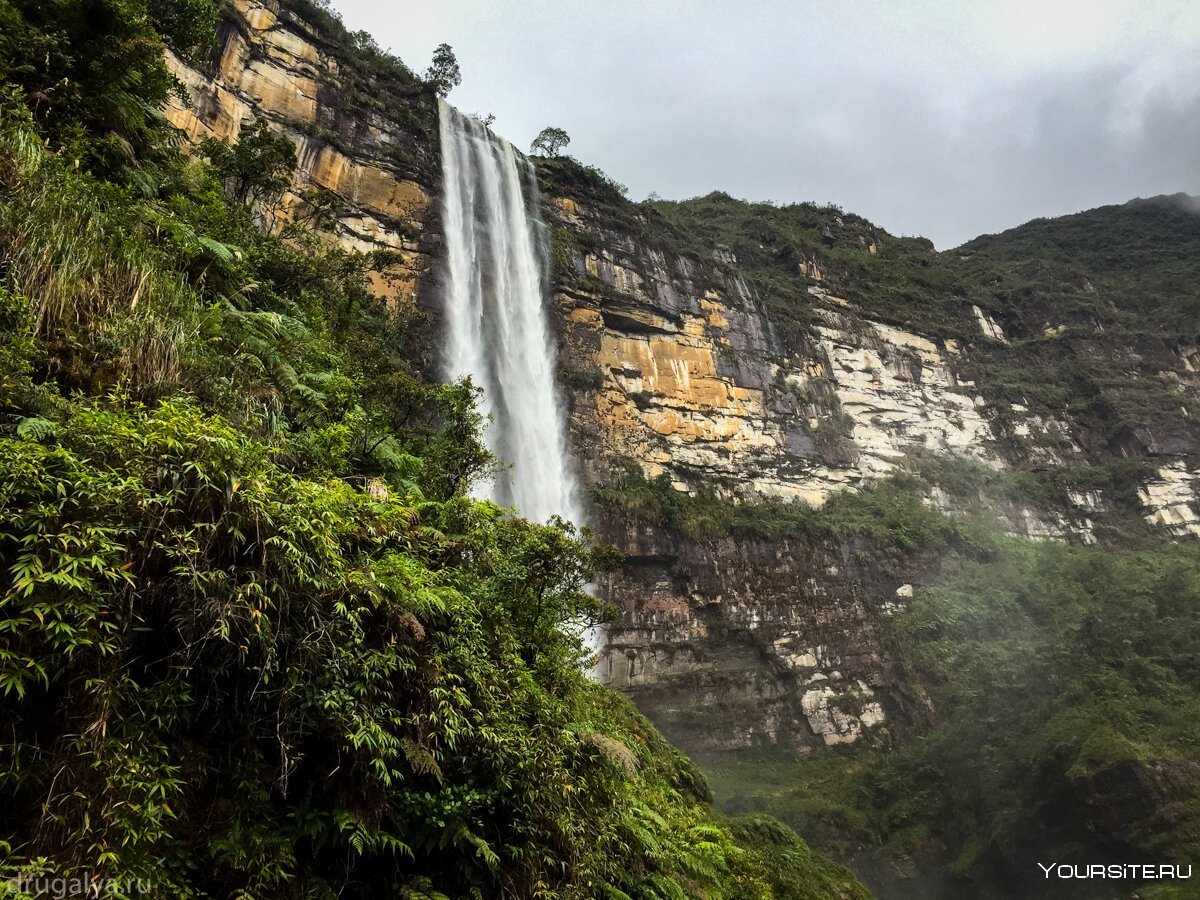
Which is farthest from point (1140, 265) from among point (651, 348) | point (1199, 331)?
point (651, 348)

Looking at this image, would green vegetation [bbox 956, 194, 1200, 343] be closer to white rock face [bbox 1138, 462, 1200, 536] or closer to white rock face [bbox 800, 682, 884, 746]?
white rock face [bbox 1138, 462, 1200, 536]

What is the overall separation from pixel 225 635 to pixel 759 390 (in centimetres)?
3147

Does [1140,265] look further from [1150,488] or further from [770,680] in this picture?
[770,680]

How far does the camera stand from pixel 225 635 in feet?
8.61

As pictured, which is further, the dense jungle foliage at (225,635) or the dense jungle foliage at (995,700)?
the dense jungle foliage at (995,700)

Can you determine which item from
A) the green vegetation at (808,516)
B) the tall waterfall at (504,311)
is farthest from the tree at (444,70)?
the green vegetation at (808,516)

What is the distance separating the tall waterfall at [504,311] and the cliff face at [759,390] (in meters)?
1.19

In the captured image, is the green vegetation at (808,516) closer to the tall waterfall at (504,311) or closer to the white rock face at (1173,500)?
the tall waterfall at (504,311)

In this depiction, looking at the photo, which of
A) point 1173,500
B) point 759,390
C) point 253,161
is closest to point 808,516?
point 759,390

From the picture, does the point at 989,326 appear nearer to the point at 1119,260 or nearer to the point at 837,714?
the point at 1119,260

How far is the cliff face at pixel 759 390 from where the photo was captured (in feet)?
76.3

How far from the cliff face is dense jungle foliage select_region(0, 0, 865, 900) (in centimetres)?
1671

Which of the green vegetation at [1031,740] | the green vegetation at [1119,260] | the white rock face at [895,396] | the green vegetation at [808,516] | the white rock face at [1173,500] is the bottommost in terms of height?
the green vegetation at [1031,740]

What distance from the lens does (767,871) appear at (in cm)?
788
